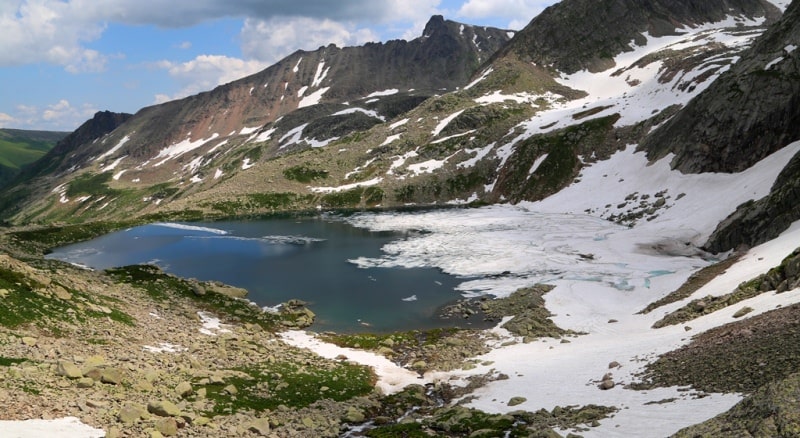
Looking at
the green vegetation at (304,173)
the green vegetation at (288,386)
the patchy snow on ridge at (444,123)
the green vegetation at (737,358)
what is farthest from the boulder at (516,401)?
the patchy snow on ridge at (444,123)

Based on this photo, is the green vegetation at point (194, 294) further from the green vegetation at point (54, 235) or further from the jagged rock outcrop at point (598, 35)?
the jagged rock outcrop at point (598, 35)

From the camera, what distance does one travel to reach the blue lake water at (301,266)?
53.5 metres

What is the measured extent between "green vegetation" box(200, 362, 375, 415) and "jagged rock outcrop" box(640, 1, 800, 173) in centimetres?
7121

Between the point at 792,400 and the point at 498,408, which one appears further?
the point at 498,408

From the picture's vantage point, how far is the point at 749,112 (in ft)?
252

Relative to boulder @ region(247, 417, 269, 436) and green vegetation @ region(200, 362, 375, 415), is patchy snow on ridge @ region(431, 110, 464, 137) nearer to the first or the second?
green vegetation @ region(200, 362, 375, 415)

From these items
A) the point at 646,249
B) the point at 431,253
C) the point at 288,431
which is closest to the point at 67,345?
the point at 288,431

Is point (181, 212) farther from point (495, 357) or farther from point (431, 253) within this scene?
point (495, 357)

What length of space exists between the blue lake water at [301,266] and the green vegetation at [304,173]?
41.2m

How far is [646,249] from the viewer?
6397 cm

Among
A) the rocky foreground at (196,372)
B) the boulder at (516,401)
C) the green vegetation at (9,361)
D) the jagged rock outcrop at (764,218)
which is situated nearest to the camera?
the rocky foreground at (196,372)

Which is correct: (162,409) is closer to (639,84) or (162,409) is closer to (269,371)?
(269,371)

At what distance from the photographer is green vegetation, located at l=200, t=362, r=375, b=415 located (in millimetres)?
26188

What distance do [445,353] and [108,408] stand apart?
2653 centimetres
